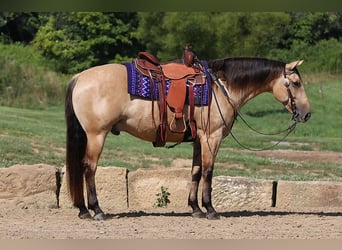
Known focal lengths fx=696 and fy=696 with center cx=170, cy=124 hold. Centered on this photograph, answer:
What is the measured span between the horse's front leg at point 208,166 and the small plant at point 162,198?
35.6 inches

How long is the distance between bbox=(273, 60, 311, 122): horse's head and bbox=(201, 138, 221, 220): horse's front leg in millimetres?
875

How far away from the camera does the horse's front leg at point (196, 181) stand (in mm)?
7577

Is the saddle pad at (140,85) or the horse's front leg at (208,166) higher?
the saddle pad at (140,85)

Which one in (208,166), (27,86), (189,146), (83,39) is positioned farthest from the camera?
(83,39)

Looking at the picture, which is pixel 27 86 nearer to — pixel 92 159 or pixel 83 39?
pixel 83 39

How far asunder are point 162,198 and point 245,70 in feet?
6.30

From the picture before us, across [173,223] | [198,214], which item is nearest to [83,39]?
[198,214]

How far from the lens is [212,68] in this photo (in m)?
7.47

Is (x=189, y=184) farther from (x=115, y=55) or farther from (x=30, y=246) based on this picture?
(x=115, y=55)

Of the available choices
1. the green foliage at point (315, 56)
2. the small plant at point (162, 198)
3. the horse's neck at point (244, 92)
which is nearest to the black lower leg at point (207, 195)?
the horse's neck at point (244, 92)

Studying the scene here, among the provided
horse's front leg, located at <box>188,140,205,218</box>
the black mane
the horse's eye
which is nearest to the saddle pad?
the black mane

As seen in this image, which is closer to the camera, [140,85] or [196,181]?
[140,85]

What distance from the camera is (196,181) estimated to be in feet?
25.3

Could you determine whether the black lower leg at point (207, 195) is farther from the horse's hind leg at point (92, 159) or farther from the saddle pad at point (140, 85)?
the horse's hind leg at point (92, 159)
